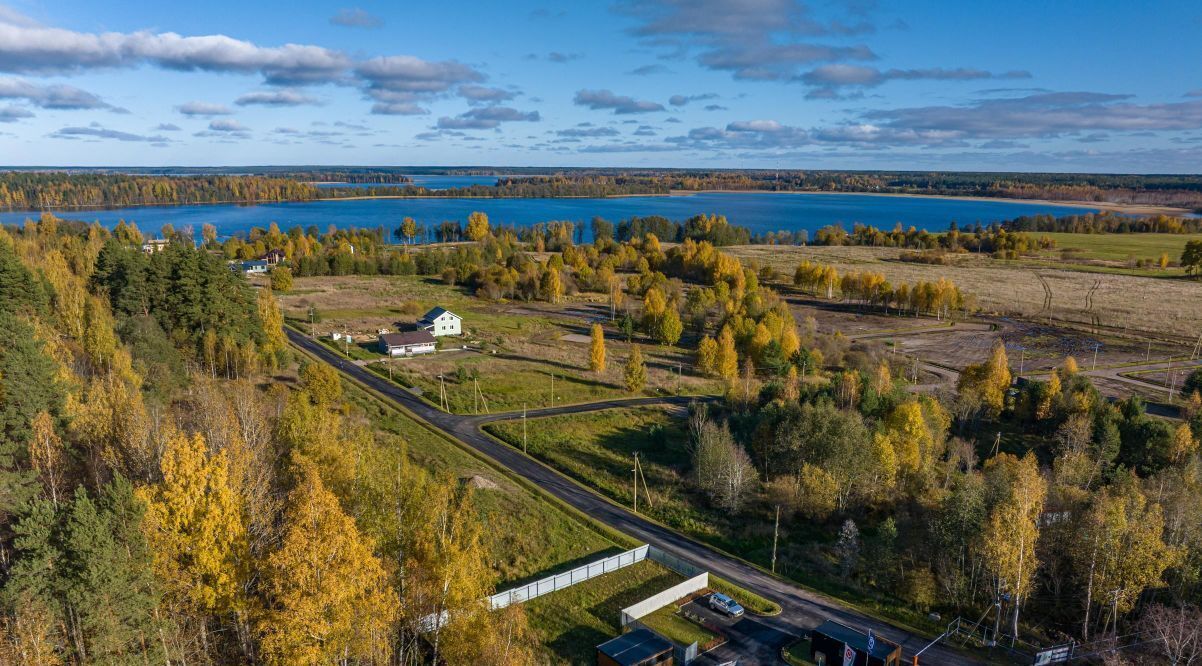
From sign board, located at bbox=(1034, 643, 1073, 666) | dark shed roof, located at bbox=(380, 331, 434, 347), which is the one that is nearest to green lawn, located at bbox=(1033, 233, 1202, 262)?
dark shed roof, located at bbox=(380, 331, 434, 347)

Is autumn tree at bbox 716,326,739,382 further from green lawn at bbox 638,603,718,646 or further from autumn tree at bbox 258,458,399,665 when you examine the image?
autumn tree at bbox 258,458,399,665

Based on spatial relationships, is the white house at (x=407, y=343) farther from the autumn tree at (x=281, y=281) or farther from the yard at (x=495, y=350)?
the autumn tree at (x=281, y=281)

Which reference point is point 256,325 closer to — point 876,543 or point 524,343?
point 524,343

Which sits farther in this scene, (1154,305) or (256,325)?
(1154,305)

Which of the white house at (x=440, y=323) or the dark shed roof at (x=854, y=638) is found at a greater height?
the white house at (x=440, y=323)

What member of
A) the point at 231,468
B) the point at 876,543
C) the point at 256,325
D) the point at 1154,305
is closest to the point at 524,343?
the point at 256,325

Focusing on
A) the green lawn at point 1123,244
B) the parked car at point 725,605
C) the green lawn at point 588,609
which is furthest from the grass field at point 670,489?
the green lawn at point 1123,244
